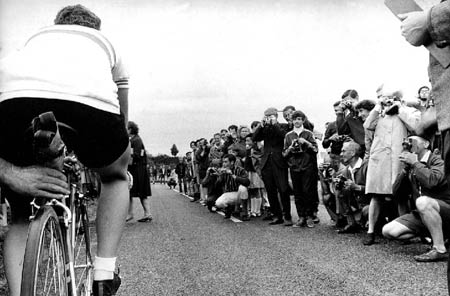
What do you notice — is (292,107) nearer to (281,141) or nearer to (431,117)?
(281,141)

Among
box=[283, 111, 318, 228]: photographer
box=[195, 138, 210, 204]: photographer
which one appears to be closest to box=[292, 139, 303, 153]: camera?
box=[283, 111, 318, 228]: photographer

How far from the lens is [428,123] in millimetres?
2180

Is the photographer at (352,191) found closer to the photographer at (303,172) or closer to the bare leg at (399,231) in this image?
the photographer at (303,172)

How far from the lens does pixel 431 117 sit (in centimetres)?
214

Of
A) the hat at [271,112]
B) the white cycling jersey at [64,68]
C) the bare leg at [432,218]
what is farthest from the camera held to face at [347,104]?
the white cycling jersey at [64,68]

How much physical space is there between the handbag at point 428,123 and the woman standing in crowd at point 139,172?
31.3 feet

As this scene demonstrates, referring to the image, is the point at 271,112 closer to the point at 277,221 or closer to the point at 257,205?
the point at 277,221

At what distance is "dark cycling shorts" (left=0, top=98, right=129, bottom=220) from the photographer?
2.29m

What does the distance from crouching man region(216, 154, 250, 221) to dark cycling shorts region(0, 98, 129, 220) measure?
8.89 meters

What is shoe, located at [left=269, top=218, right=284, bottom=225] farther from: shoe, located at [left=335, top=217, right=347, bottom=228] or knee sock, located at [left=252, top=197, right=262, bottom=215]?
knee sock, located at [left=252, top=197, right=262, bottom=215]

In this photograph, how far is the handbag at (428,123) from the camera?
2.14m

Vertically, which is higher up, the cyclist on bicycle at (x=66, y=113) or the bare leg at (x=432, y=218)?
the cyclist on bicycle at (x=66, y=113)

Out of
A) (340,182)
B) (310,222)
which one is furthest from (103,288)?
(310,222)

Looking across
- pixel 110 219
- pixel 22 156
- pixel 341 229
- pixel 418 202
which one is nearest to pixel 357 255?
pixel 418 202
